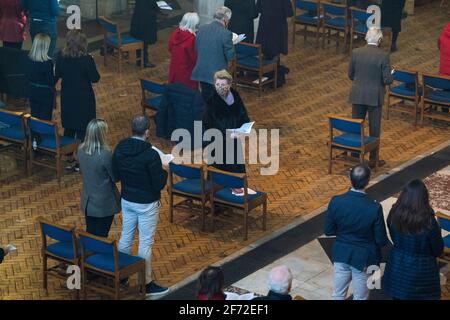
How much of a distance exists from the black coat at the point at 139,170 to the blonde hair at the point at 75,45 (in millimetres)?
3244

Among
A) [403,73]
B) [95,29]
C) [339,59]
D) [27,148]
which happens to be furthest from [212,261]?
[95,29]

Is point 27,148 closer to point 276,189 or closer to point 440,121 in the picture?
point 276,189

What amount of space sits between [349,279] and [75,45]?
519 centimetres

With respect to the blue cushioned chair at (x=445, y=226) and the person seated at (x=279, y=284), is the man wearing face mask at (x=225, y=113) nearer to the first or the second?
the blue cushioned chair at (x=445, y=226)

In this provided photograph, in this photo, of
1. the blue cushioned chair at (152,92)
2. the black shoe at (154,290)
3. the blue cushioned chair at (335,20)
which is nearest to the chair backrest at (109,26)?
the blue cushioned chair at (152,92)

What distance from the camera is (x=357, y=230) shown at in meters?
9.75

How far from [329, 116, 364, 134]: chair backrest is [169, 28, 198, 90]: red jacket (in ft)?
7.09

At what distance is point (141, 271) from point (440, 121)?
265 inches

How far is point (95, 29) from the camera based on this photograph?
67.2ft

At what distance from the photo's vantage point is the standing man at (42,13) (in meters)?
17.2

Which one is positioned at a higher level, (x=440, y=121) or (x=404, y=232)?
(x=404, y=232)

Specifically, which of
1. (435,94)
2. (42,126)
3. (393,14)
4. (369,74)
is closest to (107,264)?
(42,126)

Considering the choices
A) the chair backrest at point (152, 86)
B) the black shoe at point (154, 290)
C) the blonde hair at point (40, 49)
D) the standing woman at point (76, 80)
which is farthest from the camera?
the chair backrest at point (152, 86)

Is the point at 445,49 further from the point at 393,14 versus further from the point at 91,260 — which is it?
the point at 91,260
